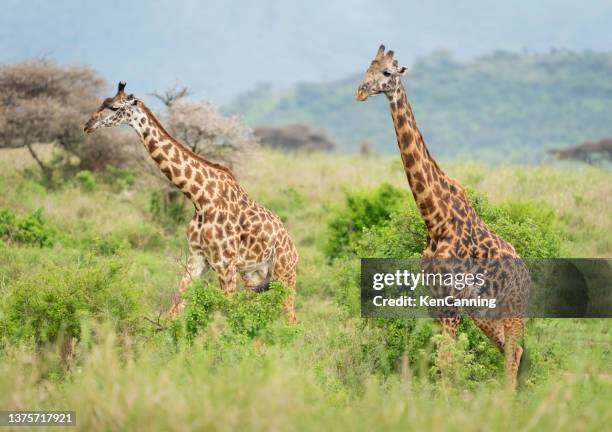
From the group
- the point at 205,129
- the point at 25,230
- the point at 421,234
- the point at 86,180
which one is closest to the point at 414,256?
the point at 421,234

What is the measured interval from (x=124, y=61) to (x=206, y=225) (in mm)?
82142

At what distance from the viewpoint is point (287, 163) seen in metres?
21.2

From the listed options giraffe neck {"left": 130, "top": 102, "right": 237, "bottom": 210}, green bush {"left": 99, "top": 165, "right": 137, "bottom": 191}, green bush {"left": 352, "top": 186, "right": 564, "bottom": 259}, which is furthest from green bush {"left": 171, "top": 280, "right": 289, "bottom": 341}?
green bush {"left": 99, "top": 165, "right": 137, "bottom": 191}

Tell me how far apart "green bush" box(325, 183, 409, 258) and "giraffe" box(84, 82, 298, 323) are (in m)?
4.88

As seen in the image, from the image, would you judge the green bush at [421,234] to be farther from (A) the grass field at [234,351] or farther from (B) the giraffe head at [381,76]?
(B) the giraffe head at [381,76]

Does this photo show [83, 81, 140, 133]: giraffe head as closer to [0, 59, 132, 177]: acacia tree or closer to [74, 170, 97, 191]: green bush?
[0, 59, 132, 177]: acacia tree

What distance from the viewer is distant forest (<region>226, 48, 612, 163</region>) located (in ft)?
187

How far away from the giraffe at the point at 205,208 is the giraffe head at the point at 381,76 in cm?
190

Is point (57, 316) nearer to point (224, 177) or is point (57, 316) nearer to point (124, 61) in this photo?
point (224, 177)

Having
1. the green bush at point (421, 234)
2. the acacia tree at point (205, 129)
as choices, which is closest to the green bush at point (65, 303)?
the green bush at point (421, 234)

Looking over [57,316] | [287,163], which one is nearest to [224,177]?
[57,316]

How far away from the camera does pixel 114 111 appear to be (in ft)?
26.3

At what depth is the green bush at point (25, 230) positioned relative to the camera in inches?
489

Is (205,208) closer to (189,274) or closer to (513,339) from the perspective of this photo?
(189,274)
